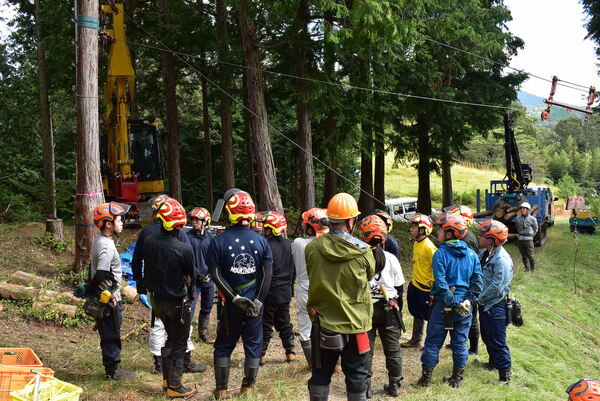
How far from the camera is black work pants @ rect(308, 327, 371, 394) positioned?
507 cm

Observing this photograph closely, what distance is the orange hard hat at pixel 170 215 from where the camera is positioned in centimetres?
589

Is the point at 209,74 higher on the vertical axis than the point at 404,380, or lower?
higher

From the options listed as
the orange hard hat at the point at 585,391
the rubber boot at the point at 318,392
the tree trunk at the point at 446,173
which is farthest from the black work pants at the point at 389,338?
the tree trunk at the point at 446,173

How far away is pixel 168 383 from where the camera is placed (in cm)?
599

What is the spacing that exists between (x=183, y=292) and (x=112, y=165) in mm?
12545

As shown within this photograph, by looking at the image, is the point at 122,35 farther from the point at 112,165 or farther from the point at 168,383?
the point at 168,383

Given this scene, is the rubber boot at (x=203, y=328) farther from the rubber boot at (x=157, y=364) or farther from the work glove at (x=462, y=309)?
the work glove at (x=462, y=309)

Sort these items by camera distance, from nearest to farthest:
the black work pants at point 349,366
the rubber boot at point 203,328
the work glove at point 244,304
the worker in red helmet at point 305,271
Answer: the black work pants at point 349,366 → the work glove at point 244,304 → the worker in red helmet at point 305,271 → the rubber boot at point 203,328

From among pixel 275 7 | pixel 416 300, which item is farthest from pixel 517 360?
pixel 275 7

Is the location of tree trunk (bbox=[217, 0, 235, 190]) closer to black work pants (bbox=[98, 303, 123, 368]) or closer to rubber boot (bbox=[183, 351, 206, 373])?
rubber boot (bbox=[183, 351, 206, 373])

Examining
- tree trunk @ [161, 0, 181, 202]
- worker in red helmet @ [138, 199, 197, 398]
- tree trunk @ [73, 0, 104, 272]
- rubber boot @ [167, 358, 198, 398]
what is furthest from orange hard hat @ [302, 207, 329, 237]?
tree trunk @ [161, 0, 181, 202]

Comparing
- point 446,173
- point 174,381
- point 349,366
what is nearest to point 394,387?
point 349,366

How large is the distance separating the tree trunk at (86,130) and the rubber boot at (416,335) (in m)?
5.53

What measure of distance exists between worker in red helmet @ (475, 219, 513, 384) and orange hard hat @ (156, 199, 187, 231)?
3656 mm
